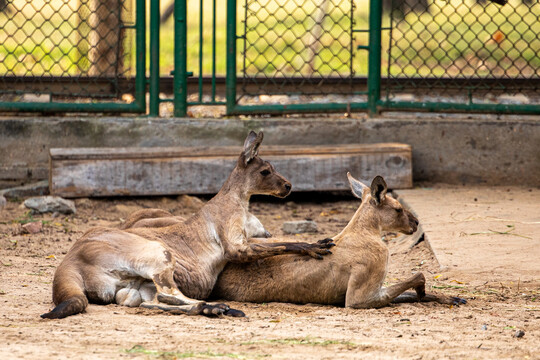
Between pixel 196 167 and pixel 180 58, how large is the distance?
125 centimetres

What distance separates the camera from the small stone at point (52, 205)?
25.1 ft

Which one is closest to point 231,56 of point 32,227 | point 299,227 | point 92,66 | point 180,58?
point 180,58

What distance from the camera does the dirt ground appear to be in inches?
140

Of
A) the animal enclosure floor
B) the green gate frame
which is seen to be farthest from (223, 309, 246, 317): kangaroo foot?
the green gate frame

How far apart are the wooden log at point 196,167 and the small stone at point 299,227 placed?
106 cm

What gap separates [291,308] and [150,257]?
860 mm

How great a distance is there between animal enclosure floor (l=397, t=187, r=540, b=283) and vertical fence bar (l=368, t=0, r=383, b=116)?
3.72ft

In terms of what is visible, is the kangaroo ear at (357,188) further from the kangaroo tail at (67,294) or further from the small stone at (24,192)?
the small stone at (24,192)

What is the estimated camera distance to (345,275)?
4973 millimetres

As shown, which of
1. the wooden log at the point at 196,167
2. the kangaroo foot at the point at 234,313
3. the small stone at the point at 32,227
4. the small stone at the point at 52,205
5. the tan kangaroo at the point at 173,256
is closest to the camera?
the kangaroo foot at the point at 234,313

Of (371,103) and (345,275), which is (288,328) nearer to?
(345,275)

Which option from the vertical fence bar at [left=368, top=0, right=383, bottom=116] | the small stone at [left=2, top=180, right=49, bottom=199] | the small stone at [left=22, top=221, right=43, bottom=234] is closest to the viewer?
the small stone at [left=22, top=221, right=43, bottom=234]

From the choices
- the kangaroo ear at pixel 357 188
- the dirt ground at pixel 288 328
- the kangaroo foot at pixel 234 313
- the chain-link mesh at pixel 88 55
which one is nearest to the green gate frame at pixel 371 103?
the chain-link mesh at pixel 88 55

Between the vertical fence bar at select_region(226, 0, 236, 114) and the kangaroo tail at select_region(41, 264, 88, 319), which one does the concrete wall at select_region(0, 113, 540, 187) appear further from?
the kangaroo tail at select_region(41, 264, 88, 319)
